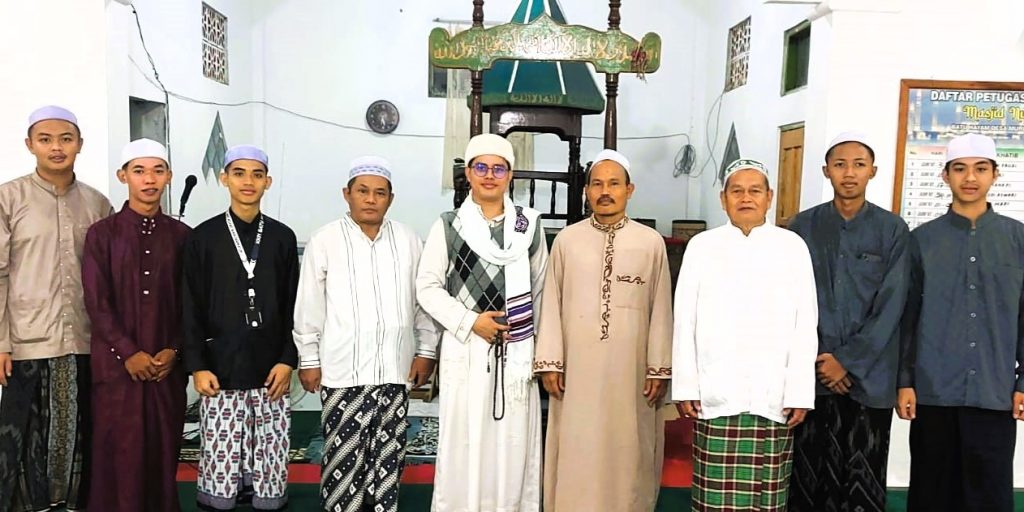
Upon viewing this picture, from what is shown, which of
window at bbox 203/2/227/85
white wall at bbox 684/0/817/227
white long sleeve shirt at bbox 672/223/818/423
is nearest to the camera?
white long sleeve shirt at bbox 672/223/818/423

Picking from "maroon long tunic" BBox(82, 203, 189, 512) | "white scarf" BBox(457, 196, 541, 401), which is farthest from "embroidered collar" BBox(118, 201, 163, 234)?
"white scarf" BBox(457, 196, 541, 401)

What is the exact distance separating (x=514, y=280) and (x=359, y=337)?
58cm

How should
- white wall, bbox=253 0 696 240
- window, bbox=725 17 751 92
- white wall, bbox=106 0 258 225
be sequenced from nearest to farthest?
white wall, bbox=106 0 258 225 → window, bbox=725 17 751 92 → white wall, bbox=253 0 696 240

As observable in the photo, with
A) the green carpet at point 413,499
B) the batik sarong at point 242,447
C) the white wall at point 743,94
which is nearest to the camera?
the batik sarong at point 242,447

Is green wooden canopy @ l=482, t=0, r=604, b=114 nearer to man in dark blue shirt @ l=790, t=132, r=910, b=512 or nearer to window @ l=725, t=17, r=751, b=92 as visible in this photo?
man in dark blue shirt @ l=790, t=132, r=910, b=512

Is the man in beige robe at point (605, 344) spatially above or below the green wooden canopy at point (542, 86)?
below

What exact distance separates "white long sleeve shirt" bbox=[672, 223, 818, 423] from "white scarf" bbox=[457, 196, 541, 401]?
0.54 meters

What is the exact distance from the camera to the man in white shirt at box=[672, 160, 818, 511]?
239 cm

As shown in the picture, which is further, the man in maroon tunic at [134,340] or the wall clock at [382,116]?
the wall clock at [382,116]

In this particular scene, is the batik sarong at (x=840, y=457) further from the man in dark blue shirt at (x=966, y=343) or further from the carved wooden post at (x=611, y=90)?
the carved wooden post at (x=611, y=90)

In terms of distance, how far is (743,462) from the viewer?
7.98 feet

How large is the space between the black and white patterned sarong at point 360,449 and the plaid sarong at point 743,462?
43.9 inches

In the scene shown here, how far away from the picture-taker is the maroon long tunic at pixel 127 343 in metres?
2.59

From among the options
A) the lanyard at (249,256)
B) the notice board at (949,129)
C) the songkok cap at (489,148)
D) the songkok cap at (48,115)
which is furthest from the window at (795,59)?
the songkok cap at (48,115)
